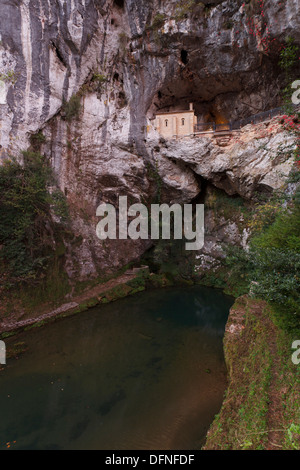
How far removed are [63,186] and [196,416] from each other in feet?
49.1

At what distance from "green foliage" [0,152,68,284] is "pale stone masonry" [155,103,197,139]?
948 cm

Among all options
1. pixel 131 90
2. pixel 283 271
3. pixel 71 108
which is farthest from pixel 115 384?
pixel 131 90

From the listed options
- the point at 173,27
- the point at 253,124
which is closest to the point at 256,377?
the point at 253,124

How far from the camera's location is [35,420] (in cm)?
614

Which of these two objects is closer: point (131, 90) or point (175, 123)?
point (131, 90)

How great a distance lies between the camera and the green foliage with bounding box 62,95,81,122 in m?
14.9

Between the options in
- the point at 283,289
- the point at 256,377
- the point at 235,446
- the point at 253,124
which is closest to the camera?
the point at 235,446

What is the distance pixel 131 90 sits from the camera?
629 inches

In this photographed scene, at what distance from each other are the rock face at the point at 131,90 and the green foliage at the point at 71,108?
141mm

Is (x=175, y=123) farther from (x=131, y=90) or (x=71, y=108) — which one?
(x=71, y=108)

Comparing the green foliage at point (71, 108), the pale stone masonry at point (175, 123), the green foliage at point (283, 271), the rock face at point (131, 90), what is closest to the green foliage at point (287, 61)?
the green foliage at point (283, 271)

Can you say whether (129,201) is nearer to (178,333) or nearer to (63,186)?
(63,186)

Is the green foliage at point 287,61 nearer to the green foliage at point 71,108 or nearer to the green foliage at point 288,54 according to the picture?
the green foliage at point 288,54

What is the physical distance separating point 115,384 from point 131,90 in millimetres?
17967
